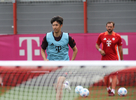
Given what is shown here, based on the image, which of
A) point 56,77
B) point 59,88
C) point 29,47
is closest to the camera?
Answer: point 59,88

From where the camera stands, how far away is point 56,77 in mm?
5602

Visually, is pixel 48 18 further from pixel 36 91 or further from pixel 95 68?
pixel 95 68

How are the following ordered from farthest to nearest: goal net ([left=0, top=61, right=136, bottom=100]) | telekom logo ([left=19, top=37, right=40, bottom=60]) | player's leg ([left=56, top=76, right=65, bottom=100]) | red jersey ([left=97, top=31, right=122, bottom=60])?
telekom logo ([left=19, top=37, right=40, bottom=60]), red jersey ([left=97, top=31, right=122, bottom=60]), player's leg ([left=56, top=76, right=65, bottom=100]), goal net ([left=0, top=61, right=136, bottom=100])

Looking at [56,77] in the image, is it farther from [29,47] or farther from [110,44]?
[29,47]

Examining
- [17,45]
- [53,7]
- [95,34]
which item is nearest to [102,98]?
[95,34]

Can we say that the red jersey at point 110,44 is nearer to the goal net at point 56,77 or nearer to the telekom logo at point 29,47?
the goal net at point 56,77

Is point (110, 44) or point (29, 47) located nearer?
point (110, 44)

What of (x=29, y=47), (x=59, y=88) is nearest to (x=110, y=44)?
(x=59, y=88)

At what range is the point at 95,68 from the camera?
4793mm

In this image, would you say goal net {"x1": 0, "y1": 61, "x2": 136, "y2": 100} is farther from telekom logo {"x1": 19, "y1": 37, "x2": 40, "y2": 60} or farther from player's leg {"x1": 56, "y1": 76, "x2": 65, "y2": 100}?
telekom logo {"x1": 19, "y1": 37, "x2": 40, "y2": 60}

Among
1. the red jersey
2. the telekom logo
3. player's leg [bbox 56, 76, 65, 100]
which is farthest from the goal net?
the telekom logo

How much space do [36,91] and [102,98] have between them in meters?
1.65

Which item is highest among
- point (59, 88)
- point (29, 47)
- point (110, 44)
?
point (110, 44)

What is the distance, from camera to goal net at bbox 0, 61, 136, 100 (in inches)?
173
